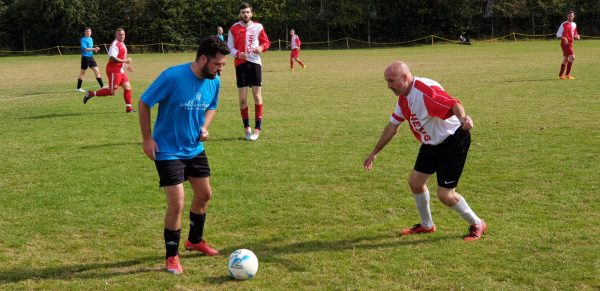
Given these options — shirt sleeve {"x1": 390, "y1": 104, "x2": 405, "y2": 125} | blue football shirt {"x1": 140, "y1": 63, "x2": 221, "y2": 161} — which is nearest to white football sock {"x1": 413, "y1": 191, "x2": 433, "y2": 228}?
shirt sleeve {"x1": 390, "y1": 104, "x2": 405, "y2": 125}

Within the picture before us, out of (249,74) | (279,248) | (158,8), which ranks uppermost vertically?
(158,8)

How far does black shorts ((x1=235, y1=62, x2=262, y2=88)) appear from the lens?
10.9m

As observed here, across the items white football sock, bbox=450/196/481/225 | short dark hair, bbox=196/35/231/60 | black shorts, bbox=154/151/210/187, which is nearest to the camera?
short dark hair, bbox=196/35/231/60

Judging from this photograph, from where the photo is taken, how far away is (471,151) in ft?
29.9

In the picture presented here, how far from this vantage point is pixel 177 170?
4750mm

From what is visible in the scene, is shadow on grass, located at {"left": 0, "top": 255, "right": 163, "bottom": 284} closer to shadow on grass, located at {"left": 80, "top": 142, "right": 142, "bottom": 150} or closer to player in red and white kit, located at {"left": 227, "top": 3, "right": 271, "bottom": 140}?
shadow on grass, located at {"left": 80, "top": 142, "right": 142, "bottom": 150}

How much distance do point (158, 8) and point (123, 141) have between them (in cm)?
4843

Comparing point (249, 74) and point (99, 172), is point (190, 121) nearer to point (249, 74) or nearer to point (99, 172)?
point (99, 172)

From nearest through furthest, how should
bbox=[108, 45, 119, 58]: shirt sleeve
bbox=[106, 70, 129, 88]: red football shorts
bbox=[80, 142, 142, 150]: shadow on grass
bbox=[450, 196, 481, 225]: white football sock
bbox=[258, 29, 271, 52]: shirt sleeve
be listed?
bbox=[450, 196, 481, 225]: white football sock → bbox=[80, 142, 142, 150]: shadow on grass → bbox=[258, 29, 271, 52]: shirt sleeve → bbox=[108, 45, 119, 58]: shirt sleeve → bbox=[106, 70, 129, 88]: red football shorts

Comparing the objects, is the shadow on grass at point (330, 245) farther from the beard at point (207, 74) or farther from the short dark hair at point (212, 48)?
the short dark hair at point (212, 48)

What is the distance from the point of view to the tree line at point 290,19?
5331 cm

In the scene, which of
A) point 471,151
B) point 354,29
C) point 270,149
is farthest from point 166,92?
point 354,29

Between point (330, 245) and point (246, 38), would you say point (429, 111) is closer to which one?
point (330, 245)

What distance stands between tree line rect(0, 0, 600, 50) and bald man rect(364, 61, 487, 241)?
165ft
